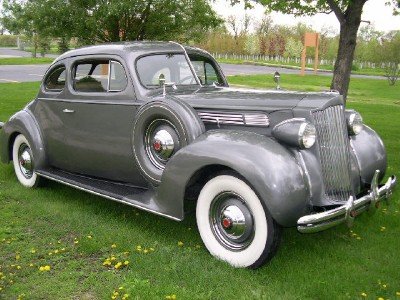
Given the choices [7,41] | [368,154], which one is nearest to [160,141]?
[368,154]

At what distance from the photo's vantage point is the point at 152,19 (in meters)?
9.01

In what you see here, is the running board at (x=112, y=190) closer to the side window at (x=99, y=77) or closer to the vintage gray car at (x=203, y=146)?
the vintage gray car at (x=203, y=146)

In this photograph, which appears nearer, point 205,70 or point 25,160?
point 205,70

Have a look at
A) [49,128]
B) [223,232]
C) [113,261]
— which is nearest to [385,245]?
[223,232]

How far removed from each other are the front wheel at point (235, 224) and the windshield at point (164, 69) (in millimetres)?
1508

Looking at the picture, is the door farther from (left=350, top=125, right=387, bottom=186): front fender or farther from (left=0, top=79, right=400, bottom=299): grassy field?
(left=350, top=125, right=387, bottom=186): front fender

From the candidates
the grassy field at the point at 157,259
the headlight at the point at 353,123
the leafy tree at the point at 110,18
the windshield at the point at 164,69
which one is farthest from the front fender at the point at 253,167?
the leafy tree at the point at 110,18

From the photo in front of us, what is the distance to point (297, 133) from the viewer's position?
3.44 m

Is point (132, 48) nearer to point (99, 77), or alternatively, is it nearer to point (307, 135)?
point (99, 77)

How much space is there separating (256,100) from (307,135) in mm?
628

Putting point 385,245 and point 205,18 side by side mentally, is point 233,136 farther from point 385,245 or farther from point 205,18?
point 205,18

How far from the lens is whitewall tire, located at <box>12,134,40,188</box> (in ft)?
18.4

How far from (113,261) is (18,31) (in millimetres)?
8138

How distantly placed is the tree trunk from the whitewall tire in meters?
5.14
